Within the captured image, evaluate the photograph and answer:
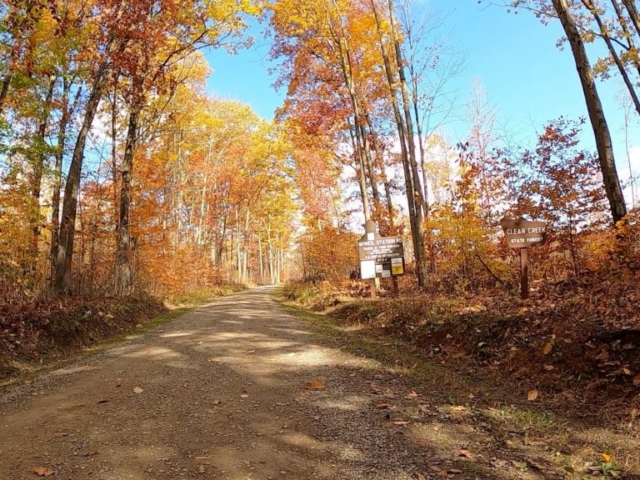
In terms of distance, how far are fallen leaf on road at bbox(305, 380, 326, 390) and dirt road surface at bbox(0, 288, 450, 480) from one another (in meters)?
0.01

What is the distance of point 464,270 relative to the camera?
11.5 meters

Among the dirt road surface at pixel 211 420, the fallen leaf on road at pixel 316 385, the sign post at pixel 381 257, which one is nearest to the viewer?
the dirt road surface at pixel 211 420

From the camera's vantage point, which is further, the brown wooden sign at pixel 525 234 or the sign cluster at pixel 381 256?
the sign cluster at pixel 381 256

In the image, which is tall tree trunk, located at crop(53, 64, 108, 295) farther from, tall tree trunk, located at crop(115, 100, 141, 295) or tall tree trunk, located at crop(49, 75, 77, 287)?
tall tree trunk, located at crop(49, 75, 77, 287)

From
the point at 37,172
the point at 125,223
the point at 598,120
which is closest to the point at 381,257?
the point at 598,120

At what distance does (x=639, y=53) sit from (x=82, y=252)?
624 inches

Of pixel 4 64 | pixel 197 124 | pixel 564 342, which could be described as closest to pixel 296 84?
pixel 197 124

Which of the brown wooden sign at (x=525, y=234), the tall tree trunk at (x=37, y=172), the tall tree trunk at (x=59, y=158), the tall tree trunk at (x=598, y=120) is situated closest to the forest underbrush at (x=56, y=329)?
the tall tree trunk at (x=37, y=172)

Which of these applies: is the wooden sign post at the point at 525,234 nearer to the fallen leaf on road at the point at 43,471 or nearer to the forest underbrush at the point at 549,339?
the forest underbrush at the point at 549,339

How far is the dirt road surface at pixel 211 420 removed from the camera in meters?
3.35

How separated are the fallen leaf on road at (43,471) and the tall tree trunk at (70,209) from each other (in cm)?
869

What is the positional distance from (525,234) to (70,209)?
35.7 feet

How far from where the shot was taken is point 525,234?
7.59 meters

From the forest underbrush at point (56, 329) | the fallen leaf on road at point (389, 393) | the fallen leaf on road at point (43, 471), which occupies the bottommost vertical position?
the fallen leaf on road at point (389, 393)
